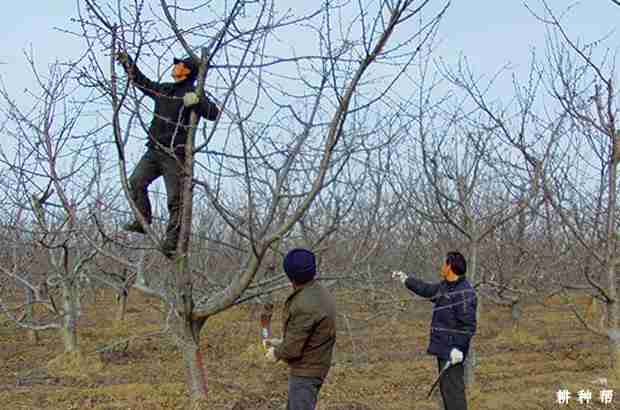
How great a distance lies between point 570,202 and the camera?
6.48 m

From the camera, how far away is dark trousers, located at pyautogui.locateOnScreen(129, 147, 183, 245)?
3.66 metres

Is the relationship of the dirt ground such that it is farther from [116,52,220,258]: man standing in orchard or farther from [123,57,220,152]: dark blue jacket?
[123,57,220,152]: dark blue jacket

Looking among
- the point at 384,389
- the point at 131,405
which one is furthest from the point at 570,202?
the point at 131,405

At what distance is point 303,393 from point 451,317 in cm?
165

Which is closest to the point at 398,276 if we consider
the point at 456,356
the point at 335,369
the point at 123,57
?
the point at 456,356

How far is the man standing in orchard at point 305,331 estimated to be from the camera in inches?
140

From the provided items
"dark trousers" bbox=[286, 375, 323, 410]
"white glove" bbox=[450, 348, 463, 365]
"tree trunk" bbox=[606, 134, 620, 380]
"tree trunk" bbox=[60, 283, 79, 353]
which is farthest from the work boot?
"tree trunk" bbox=[60, 283, 79, 353]

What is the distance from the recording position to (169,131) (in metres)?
3.58

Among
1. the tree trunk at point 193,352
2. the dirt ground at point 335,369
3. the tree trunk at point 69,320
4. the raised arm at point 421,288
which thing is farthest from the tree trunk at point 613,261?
the tree trunk at point 69,320

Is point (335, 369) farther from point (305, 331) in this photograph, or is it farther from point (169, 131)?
point (169, 131)

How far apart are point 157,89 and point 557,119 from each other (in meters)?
4.33

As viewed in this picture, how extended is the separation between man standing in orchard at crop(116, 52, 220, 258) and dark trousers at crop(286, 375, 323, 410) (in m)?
1.01

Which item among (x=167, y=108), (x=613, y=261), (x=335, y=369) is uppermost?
(x=167, y=108)

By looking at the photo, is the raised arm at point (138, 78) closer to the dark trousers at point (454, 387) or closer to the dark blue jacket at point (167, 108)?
the dark blue jacket at point (167, 108)
